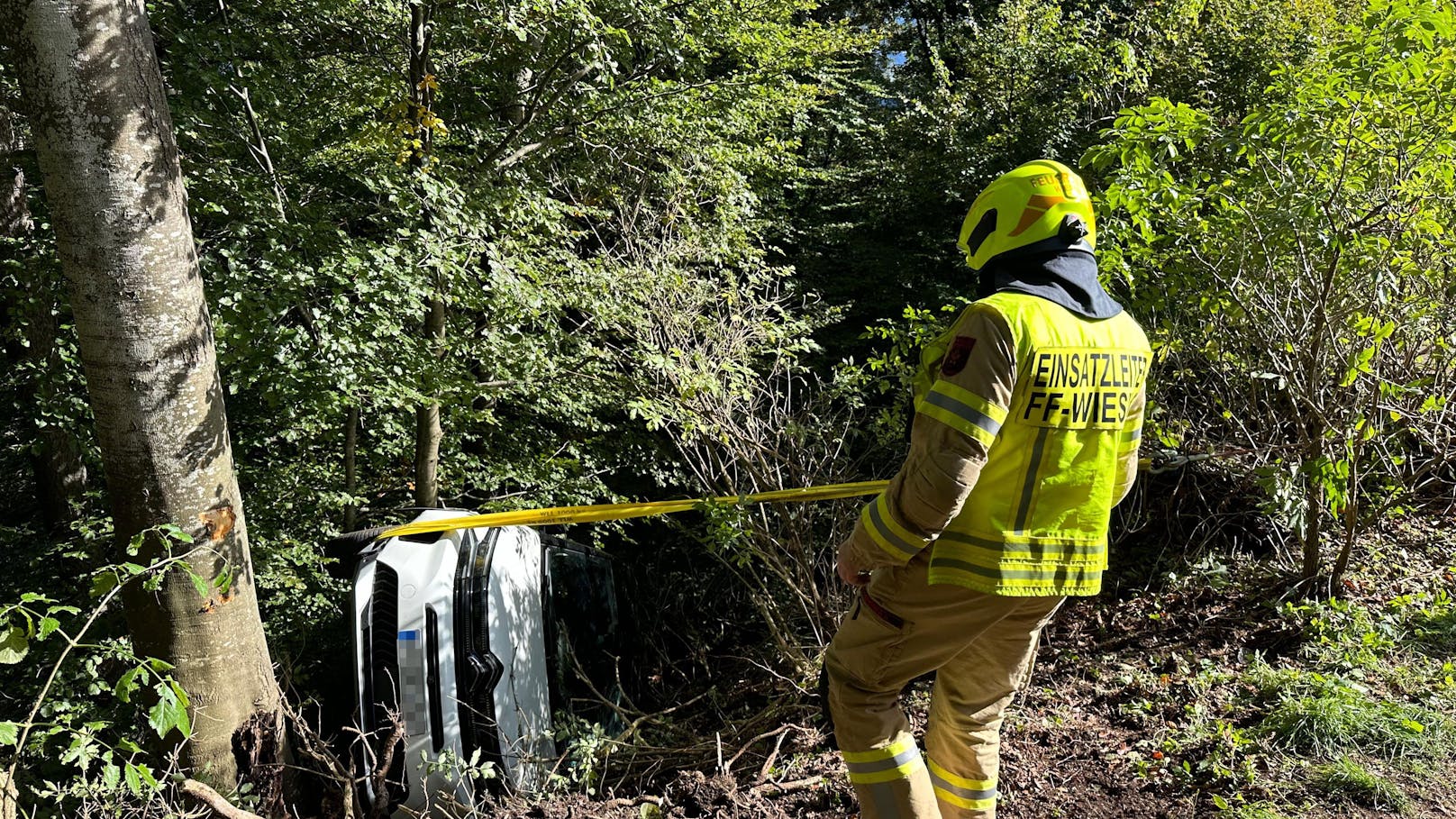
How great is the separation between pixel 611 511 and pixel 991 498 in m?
2.76

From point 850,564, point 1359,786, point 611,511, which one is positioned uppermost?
point 850,564

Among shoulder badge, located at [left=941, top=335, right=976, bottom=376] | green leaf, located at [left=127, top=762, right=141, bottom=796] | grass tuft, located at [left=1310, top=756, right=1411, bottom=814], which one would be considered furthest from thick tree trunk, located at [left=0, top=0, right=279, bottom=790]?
grass tuft, located at [left=1310, top=756, right=1411, bottom=814]

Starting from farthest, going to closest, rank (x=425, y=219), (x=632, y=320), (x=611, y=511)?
(x=425, y=219) < (x=632, y=320) < (x=611, y=511)

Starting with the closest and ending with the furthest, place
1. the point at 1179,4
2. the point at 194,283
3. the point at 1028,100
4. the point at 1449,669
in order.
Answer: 1. the point at 194,283
2. the point at 1449,669
3. the point at 1179,4
4. the point at 1028,100

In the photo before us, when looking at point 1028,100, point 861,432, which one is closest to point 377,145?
point 861,432

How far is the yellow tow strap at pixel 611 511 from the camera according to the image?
413 centimetres

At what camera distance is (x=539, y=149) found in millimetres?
6879

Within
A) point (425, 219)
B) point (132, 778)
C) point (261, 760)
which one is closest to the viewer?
point (132, 778)

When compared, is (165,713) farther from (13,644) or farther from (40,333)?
(40,333)

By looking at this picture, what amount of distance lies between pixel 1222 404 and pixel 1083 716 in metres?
2.13

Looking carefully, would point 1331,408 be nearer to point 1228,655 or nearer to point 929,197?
point 1228,655

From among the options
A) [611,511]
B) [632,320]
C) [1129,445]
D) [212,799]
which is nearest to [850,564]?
[1129,445]

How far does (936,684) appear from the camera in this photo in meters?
2.84

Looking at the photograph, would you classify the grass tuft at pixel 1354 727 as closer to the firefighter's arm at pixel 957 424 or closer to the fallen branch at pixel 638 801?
the firefighter's arm at pixel 957 424
